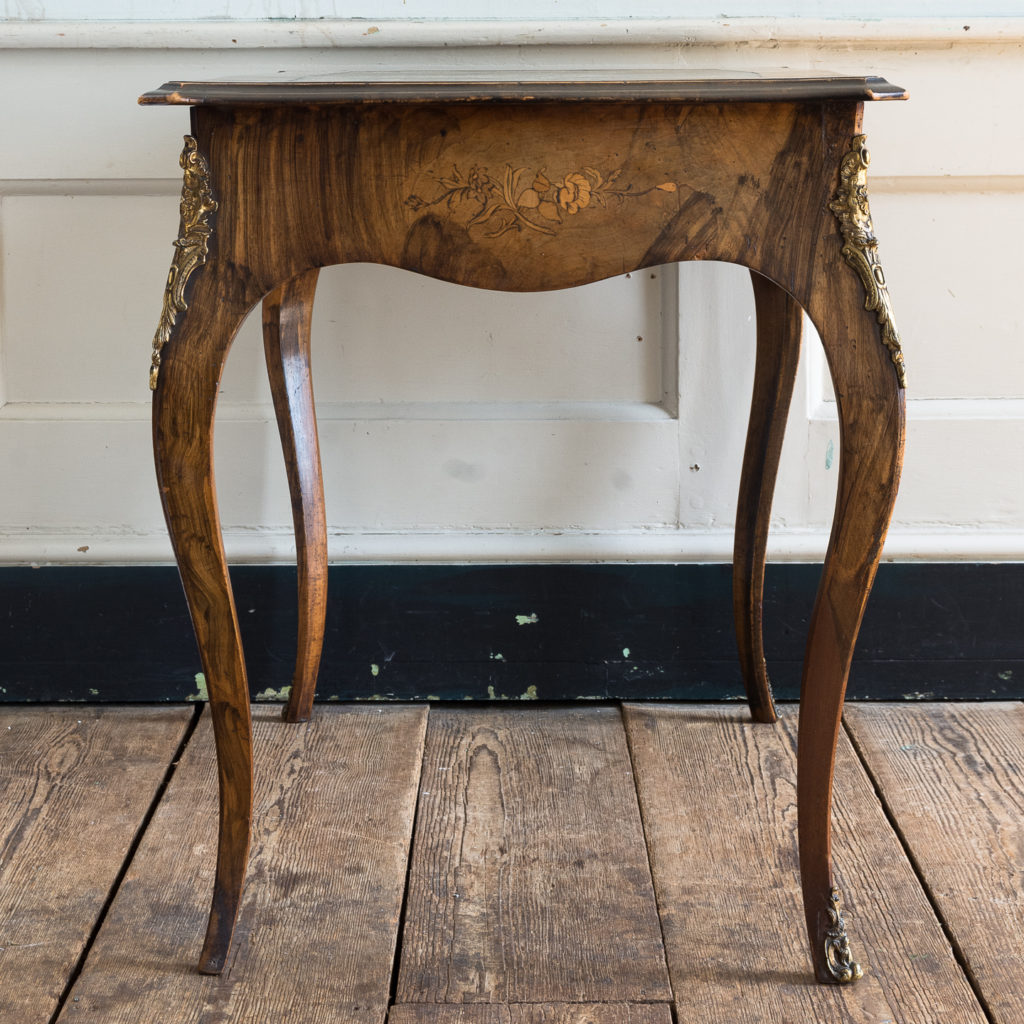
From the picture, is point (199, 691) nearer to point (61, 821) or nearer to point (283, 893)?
point (61, 821)

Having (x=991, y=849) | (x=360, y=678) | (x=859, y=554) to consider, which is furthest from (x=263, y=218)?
(x=991, y=849)

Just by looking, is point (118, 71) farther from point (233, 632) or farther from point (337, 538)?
point (233, 632)

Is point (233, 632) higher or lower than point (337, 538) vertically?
higher

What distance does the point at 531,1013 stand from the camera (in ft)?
2.66

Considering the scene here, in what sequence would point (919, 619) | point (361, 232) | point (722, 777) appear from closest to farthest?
point (361, 232)
point (722, 777)
point (919, 619)

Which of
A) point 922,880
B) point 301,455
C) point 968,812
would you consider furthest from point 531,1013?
point 301,455

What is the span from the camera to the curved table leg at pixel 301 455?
3.74 ft

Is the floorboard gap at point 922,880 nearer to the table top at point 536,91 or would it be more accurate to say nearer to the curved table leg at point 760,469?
the curved table leg at point 760,469

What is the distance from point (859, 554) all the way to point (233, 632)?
476mm

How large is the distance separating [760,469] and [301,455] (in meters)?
0.51

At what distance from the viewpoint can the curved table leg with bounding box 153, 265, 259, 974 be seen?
0.77m

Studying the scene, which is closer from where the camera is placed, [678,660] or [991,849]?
[991,849]

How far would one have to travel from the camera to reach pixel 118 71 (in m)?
1.21

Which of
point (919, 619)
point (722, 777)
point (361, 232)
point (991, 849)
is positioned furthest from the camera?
point (919, 619)
